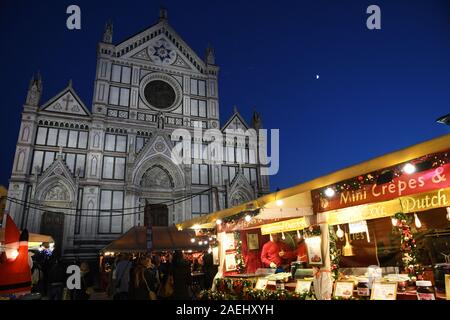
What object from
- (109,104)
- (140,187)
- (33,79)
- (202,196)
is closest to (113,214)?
(140,187)

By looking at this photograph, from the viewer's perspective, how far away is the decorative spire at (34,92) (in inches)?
898

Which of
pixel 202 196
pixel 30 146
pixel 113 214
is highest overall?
pixel 30 146

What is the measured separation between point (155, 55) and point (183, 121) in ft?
21.9

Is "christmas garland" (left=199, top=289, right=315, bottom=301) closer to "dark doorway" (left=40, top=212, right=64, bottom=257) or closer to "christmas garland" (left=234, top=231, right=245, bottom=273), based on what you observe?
"christmas garland" (left=234, top=231, right=245, bottom=273)

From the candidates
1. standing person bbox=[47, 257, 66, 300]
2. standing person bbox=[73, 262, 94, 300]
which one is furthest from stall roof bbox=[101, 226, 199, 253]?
standing person bbox=[47, 257, 66, 300]

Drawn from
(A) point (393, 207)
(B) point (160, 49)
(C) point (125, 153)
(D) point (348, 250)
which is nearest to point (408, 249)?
(A) point (393, 207)

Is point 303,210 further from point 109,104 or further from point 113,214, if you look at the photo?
point 109,104

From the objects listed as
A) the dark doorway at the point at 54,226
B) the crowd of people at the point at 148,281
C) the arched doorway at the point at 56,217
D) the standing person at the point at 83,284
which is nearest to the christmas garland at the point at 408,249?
the crowd of people at the point at 148,281

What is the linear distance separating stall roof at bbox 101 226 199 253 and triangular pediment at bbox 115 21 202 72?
16383 mm

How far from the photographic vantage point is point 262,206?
29.4ft

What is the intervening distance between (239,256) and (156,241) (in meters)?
6.58

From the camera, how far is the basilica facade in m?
21.4

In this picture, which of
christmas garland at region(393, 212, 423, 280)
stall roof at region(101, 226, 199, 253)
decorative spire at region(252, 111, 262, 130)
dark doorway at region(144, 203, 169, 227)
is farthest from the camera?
decorative spire at region(252, 111, 262, 130)
